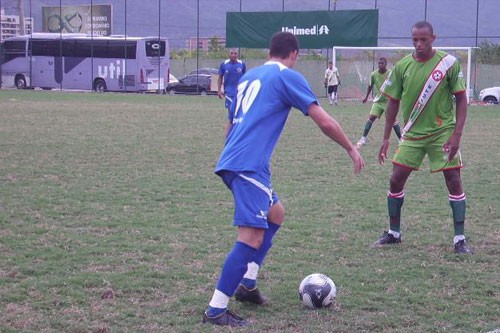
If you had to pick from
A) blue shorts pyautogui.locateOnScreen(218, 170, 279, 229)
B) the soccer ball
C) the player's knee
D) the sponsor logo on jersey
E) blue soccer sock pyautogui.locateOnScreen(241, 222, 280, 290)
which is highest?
the sponsor logo on jersey

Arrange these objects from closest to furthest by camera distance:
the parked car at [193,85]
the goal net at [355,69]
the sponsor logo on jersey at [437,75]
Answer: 1. the sponsor logo on jersey at [437,75]
2. the goal net at [355,69]
3. the parked car at [193,85]

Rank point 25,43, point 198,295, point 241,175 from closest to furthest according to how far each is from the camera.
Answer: point 241,175 → point 198,295 → point 25,43

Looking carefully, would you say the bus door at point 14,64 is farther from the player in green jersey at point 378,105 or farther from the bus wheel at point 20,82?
the player in green jersey at point 378,105

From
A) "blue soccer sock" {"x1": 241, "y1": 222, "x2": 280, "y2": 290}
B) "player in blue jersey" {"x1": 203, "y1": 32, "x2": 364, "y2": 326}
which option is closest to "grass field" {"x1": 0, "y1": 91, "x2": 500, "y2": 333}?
"blue soccer sock" {"x1": 241, "y1": 222, "x2": 280, "y2": 290}

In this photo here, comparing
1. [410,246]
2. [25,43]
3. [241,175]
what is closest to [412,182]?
[410,246]

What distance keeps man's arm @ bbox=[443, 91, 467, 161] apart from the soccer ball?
1.87 meters

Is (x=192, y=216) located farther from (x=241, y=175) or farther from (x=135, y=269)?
(x=241, y=175)

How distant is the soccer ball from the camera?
4770 millimetres

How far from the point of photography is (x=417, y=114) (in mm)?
6285

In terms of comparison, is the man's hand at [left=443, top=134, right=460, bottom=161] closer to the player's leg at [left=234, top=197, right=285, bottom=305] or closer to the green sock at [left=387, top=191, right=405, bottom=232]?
the green sock at [left=387, top=191, right=405, bottom=232]

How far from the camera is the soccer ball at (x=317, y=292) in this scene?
4.77 metres

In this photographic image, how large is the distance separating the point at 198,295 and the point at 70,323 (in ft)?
3.04

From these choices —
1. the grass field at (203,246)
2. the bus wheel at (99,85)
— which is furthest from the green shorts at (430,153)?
the bus wheel at (99,85)

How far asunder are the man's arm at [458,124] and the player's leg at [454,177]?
13 cm
